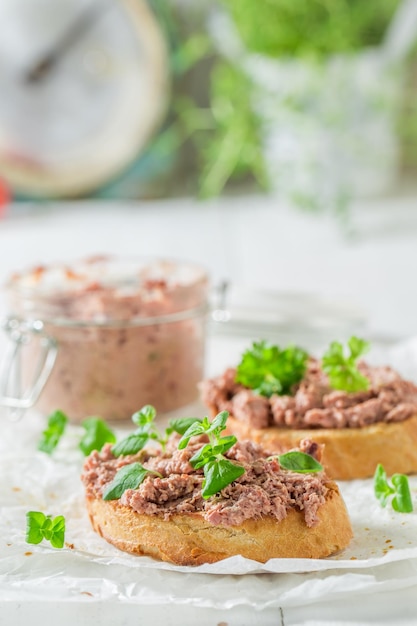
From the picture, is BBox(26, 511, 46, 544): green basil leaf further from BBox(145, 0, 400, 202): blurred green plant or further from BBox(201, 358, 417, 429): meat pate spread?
BBox(145, 0, 400, 202): blurred green plant

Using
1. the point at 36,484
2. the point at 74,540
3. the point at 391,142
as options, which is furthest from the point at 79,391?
the point at 391,142

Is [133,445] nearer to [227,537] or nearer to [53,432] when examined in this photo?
[227,537]

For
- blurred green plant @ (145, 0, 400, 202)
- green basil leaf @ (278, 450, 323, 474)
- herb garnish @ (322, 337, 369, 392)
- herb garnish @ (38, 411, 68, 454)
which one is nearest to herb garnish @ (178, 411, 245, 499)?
green basil leaf @ (278, 450, 323, 474)

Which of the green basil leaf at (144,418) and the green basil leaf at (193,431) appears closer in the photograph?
the green basil leaf at (193,431)

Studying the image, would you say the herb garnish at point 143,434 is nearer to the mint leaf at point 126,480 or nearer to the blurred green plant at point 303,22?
the mint leaf at point 126,480

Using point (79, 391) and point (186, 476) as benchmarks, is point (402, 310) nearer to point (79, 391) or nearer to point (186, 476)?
point (79, 391)

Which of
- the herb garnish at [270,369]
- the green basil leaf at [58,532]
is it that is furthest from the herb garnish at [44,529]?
the herb garnish at [270,369]
